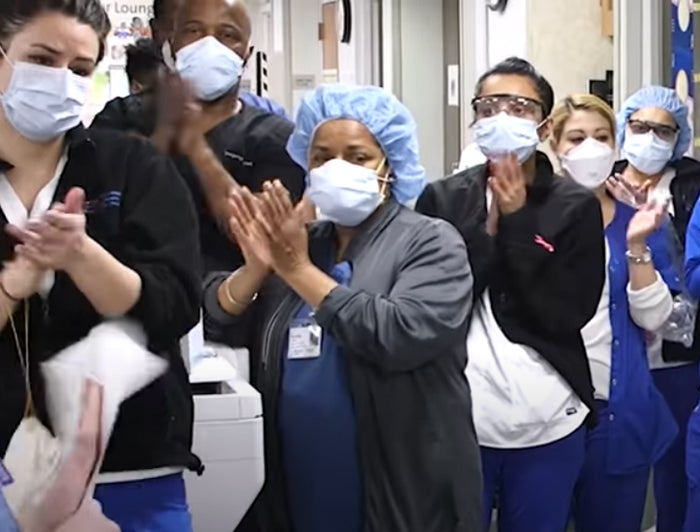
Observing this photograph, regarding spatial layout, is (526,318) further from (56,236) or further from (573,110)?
(56,236)

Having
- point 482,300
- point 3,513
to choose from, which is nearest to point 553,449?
→ point 482,300

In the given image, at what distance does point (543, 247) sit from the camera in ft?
7.52

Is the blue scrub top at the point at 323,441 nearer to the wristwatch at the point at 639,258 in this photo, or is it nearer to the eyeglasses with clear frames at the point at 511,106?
the eyeglasses with clear frames at the point at 511,106

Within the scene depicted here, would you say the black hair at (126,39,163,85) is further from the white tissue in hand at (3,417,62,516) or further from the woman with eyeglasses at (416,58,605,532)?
the woman with eyeglasses at (416,58,605,532)

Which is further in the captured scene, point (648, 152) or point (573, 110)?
point (648, 152)

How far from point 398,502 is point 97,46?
92cm

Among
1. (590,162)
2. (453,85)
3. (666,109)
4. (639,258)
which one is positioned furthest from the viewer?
(453,85)

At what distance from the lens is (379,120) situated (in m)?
2.02

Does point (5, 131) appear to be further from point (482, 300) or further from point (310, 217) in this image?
point (482, 300)

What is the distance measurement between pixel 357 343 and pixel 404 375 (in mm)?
105

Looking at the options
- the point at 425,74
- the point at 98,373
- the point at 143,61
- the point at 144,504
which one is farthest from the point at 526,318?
the point at 425,74

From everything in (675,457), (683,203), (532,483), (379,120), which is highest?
(379,120)

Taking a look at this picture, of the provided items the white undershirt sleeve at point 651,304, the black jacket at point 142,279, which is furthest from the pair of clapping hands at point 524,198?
the black jacket at point 142,279

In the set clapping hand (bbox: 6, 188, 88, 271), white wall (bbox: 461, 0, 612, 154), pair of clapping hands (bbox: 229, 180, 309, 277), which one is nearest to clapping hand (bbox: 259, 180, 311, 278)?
pair of clapping hands (bbox: 229, 180, 309, 277)
